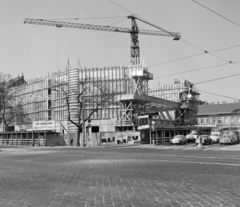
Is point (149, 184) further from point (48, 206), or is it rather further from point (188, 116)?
point (188, 116)

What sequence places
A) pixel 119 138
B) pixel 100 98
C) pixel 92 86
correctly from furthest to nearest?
1. pixel 92 86
2. pixel 100 98
3. pixel 119 138

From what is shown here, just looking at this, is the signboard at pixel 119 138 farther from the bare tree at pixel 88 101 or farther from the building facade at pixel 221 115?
the building facade at pixel 221 115

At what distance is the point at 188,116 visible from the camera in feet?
230

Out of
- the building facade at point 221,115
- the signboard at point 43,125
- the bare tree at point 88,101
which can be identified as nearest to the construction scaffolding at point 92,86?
the bare tree at point 88,101

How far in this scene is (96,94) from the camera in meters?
59.6

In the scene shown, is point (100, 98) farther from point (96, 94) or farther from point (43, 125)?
point (43, 125)

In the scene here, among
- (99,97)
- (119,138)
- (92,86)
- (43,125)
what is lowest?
(119,138)

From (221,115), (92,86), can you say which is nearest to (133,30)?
(92,86)

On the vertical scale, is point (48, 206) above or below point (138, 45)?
below

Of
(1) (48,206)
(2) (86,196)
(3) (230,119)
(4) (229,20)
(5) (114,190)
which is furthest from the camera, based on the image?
(3) (230,119)

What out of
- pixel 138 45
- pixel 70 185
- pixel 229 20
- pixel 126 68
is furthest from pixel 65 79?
pixel 70 185

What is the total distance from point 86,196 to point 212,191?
322 centimetres

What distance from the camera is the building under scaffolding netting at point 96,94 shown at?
57850 mm

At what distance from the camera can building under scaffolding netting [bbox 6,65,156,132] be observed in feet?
190
